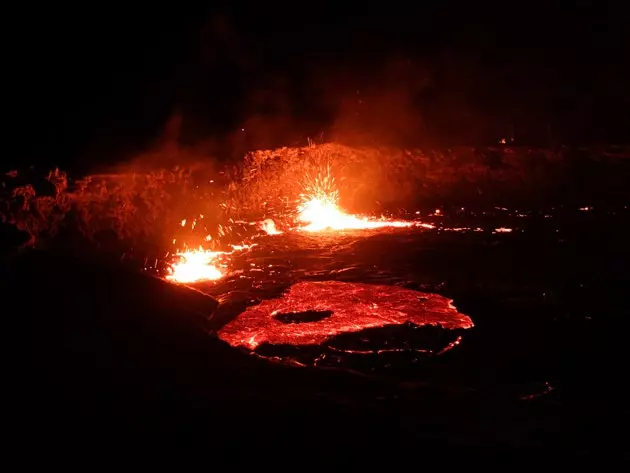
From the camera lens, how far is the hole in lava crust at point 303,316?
12.5 ft

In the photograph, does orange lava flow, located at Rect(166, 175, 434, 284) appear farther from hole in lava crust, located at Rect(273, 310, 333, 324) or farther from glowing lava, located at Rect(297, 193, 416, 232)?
hole in lava crust, located at Rect(273, 310, 333, 324)

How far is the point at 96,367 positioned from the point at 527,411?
81.1 inches

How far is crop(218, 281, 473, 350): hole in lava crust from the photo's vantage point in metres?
3.54

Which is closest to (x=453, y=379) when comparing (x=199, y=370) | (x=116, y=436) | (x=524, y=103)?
(x=199, y=370)

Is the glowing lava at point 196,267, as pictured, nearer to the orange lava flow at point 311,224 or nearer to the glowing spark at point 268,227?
the orange lava flow at point 311,224

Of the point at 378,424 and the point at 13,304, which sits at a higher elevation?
the point at 13,304

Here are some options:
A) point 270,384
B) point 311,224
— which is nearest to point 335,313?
point 270,384

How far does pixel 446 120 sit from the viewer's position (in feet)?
24.0

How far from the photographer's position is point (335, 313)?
3.93 metres

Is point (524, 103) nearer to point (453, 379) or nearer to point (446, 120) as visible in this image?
point (446, 120)

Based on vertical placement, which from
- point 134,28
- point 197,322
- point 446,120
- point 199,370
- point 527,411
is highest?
point 134,28

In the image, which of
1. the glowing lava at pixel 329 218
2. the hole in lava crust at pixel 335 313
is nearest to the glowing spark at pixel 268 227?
the glowing lava at pixel 329 218

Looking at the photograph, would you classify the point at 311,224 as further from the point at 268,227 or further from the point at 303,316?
the point at 303,316

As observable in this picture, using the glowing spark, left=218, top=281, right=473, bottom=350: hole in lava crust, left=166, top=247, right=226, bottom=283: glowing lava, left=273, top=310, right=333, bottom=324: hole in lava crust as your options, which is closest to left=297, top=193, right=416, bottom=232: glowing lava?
the glowing spark
